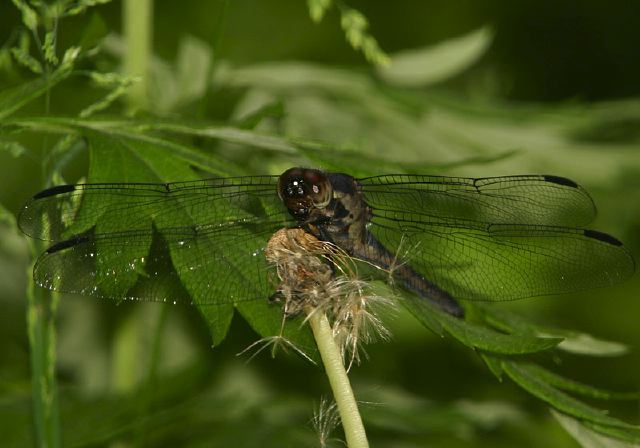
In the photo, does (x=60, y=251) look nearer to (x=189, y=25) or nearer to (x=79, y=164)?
(x=79, y=164)

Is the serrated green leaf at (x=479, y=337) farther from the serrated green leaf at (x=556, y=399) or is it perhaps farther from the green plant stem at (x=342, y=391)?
the green plant stem at (x=342, y=391)

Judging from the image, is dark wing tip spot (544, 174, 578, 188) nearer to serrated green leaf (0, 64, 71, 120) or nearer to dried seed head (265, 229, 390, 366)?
dried seed head (265, 229, 390, 366)

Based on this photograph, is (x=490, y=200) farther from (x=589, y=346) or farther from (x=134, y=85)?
(x=134, y=85)

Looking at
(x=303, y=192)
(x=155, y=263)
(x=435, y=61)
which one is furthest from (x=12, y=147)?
(x=435, y=61)

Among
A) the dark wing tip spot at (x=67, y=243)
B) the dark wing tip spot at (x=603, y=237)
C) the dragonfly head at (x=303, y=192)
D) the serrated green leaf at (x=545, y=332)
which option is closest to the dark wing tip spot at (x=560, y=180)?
the dark wing tip spot at (x=603, y=237)

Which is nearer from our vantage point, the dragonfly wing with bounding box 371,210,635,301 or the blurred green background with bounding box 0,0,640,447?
the dragonfly wing with bounding box 371,210,635,301

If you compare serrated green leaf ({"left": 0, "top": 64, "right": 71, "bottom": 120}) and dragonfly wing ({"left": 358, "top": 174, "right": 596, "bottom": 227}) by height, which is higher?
serrated green leaf ({"left": 0, "top": 64, "right": 71, "bottom": 120})

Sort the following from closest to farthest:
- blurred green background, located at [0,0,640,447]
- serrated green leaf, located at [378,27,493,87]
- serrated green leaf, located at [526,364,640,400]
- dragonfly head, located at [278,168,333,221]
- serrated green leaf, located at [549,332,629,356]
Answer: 1. serrated green leaf, located at [526,364,640,400]
2. serrated green leaf, located at [549,332,629,356]
3. dragonfly head, located at [278,168,333,221]
4. blurred green background, located at [0,0,640,447]
5. serrated green leaf, located at [378,27,493,87]

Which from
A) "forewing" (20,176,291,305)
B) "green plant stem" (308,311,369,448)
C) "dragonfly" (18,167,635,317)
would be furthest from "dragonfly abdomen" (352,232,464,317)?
"green plant stem" (308,311,369,448)
